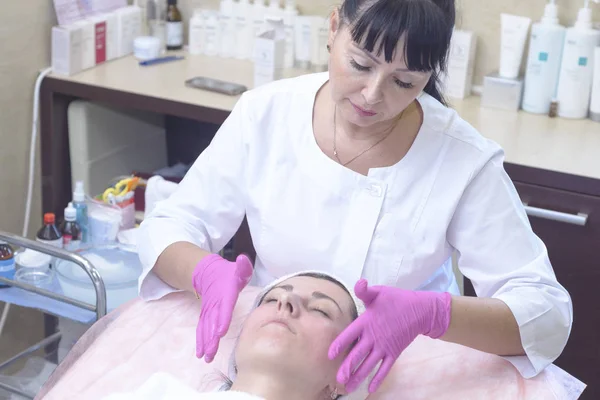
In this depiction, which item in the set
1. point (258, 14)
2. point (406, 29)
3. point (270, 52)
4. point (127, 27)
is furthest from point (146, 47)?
point (406, 29)

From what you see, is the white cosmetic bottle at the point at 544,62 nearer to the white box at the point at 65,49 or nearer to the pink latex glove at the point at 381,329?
the pink latex glove at the point at 381,329

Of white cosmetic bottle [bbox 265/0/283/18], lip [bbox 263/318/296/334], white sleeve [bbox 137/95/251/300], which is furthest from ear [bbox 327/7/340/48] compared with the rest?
white cosmetic bottle [bbox 265/0/283/18]

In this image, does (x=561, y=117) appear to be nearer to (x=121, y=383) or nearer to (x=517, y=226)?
(x=517, y=226)

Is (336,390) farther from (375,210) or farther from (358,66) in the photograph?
(358,66)

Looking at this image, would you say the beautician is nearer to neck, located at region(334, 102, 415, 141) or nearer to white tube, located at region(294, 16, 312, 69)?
neck, located at region(334, 102, 415, 141)

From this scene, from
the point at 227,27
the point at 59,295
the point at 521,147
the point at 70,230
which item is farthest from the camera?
the point at 227,27

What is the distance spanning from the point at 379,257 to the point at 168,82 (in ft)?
3.42

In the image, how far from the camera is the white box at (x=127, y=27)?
244cm

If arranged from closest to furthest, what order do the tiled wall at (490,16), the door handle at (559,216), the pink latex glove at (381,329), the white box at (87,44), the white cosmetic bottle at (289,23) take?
1. the pink latex glove at (381,329)
2. the door handle at (559,216)
3. the tiled wall at (490,16)
4. the white box at (87,44)
5. the white cosmetic bottle at (289,23)

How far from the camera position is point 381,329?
125 centimetres

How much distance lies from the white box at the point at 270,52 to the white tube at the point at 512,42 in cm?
59

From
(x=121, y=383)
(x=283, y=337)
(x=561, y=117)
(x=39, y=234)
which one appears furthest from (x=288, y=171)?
(x=561, y=117)

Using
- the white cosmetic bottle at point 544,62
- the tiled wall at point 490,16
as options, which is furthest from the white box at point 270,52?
the white cosmetic bottle at point 544,62

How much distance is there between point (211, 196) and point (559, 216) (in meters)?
0.79
